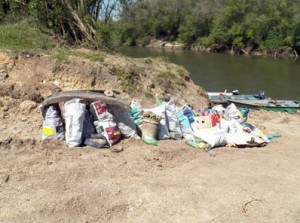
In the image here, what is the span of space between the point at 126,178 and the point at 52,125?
1468 millimetres

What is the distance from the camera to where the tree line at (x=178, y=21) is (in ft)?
29.9

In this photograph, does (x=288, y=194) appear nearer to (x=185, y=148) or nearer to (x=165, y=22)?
(x=185, y=148)

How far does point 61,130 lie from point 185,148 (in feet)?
6.20

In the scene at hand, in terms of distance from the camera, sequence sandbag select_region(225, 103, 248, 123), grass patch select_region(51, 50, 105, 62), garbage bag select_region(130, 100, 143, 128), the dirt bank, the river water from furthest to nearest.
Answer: the river water
sandbag select_region(225, 103, 248, 123)
grass patch select_region(51, 50, 105, 62)
garbage bag select_region(130, 100, 143, 128)
the dirt bank

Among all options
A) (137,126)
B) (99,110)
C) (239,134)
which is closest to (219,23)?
(239,134)

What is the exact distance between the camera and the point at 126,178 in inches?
177

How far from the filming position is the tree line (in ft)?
29.9

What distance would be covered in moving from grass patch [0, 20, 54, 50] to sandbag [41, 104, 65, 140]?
2257 mm

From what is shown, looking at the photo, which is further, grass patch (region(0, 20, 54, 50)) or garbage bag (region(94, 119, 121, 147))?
grass patch (region(0, 20, 54, 50))

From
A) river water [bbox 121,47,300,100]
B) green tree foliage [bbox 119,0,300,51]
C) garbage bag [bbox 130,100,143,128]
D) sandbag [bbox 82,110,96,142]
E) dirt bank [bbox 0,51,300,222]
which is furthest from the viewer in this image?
green tree foliage [bbox 119,0,300,51]

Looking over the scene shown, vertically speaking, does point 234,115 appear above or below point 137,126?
below

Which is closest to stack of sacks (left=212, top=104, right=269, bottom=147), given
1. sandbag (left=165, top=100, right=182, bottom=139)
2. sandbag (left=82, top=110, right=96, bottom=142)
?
sandbag (left=165, top=100, right=182, bottom=139)

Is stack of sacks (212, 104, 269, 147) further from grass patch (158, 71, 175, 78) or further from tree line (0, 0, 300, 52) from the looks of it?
tree line (0, 0, 300, 52)

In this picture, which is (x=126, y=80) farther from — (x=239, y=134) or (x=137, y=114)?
(x=239, y=134)
